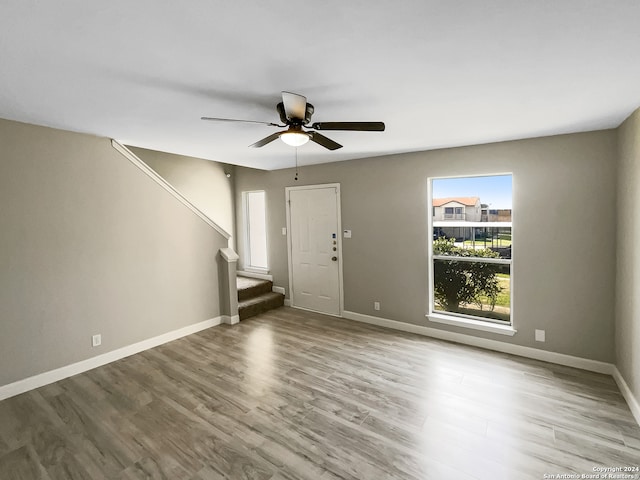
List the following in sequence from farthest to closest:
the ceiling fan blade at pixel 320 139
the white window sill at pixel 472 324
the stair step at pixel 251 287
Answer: the stair step at pixel 251 287 < the white window sill at pixel 472 324 < the ceiling fan blade at pixel 320 139

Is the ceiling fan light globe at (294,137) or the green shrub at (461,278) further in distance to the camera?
the green shrub at (461,278)

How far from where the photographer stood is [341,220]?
4773 millimetres

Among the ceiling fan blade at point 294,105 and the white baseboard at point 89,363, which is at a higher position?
the ceiling fan blade at point 294,105

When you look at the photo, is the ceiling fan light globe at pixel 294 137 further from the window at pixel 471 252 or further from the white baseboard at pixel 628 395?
the white baseboard at pixel 628 395

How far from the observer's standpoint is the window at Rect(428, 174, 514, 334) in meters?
3.62

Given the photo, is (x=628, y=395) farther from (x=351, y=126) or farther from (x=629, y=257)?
(x=351, y=126)

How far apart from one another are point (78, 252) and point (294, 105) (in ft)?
9.09

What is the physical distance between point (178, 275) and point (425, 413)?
3.26 m

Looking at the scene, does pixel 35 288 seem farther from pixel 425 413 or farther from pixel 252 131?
pixel 425 413

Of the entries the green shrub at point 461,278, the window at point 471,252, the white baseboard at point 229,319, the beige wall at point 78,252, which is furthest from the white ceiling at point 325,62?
the white baseboard at point 229,319

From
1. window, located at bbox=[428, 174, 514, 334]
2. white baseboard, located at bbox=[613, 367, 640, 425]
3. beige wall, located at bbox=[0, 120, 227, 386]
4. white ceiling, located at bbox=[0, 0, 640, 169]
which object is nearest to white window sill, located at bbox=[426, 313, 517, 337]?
window, located at bbox=[428, 174, 514, 334]

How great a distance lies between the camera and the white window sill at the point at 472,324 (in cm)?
358

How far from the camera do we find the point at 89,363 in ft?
10.7

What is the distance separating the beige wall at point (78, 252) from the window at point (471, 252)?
3344 mm
